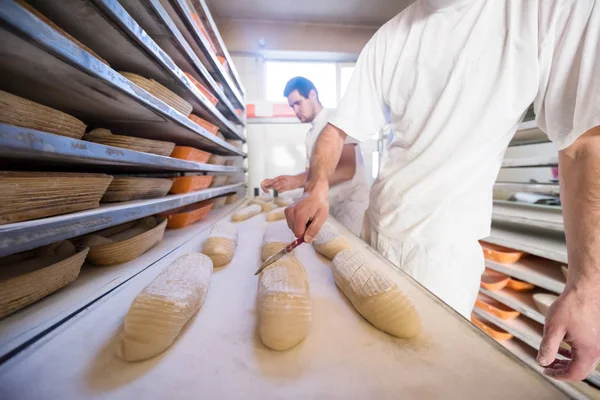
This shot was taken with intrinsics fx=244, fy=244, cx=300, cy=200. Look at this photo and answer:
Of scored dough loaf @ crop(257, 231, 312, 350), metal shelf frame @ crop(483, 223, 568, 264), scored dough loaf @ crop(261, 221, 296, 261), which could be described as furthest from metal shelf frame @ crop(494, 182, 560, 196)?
scored dough loaf @ crop(257, 231, 312, 350)

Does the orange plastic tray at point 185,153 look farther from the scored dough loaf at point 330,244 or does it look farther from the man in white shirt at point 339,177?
the man in white shirt at point 339,177

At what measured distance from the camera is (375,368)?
451 millimetres

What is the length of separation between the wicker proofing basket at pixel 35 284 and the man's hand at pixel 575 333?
1194 mm

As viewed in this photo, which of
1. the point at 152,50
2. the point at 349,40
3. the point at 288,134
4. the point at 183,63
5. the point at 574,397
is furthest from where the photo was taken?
the point at 349,40

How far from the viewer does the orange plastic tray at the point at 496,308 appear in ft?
5.44

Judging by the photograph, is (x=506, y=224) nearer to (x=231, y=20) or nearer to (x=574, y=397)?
(x=574, y=397)

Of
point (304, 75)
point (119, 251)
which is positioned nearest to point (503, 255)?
point (119, 251)

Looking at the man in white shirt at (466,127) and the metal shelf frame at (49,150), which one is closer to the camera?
the metal shelf frame at (49,150)

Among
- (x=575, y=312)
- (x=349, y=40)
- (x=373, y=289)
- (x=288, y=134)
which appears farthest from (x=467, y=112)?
(x=349, y=40)

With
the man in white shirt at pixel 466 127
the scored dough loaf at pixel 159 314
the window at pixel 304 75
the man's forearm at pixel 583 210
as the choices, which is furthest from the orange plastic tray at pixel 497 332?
the window at pixel 304 75

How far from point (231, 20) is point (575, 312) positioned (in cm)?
449

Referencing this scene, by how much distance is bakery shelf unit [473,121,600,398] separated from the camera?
1364 mm

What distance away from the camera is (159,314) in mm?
492

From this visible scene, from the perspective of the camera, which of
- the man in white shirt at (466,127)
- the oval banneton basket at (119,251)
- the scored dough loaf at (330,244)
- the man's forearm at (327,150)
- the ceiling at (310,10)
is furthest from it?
the ceiling at (310,10)
